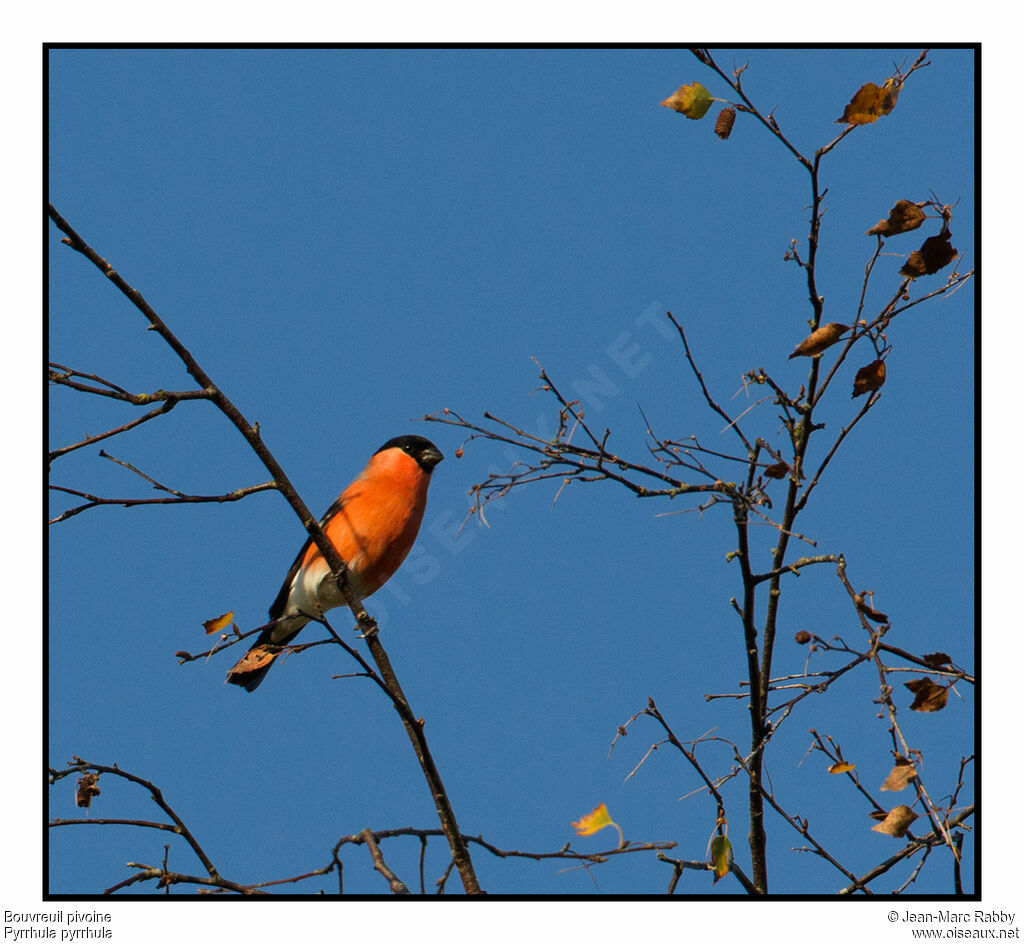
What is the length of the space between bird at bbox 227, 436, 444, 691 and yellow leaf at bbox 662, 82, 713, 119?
3.02 metres

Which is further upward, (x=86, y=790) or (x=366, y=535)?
(x=366, y=535)

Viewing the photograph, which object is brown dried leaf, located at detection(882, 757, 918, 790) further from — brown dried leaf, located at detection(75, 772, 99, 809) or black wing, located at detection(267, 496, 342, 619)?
black wing, located at detection(267, 496, 342, 619)

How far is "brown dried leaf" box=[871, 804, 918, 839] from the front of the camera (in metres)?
2.21

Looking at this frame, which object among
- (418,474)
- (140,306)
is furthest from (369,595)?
(140,306)

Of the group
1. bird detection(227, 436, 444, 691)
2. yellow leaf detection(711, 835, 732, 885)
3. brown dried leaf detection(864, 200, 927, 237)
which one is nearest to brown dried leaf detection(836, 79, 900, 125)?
brown dried leaf detection(864, 200, 927, 237)

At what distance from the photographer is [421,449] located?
5.34 metres

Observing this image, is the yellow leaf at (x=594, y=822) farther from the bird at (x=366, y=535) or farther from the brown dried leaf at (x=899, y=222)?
the bird at (x=366, y=535)

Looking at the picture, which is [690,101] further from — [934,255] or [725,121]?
[934,255]

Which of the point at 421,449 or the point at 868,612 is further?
the point at 421,449

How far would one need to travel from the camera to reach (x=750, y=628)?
8.20ft

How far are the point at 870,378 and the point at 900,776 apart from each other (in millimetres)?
962

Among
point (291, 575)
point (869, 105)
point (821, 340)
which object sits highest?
point (291, 575)

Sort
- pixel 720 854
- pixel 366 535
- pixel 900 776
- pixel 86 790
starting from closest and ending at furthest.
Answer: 1. pixel 900 776
2. pixel 720 854
3. pixel 86 790
4. pixel 366 535

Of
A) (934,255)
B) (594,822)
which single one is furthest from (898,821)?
(934,255)
